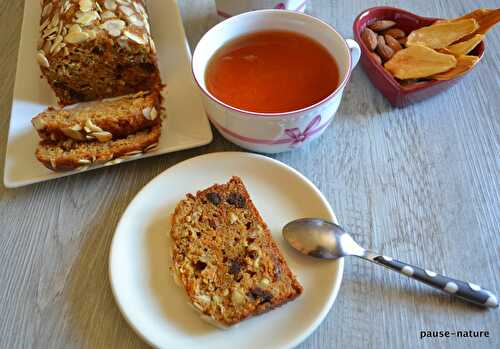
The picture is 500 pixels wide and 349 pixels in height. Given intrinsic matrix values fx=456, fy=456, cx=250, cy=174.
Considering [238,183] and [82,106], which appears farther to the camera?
[82,106]

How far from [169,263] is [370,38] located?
0.84 metres

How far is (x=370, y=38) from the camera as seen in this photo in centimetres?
130

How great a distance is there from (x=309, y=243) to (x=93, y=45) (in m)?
0.78

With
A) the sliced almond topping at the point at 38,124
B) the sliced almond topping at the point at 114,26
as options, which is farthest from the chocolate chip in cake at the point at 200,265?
the sliced almond topping at the point at 114,26

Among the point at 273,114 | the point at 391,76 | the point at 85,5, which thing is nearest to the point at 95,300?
the point at 273,114

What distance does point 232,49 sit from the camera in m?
1.21

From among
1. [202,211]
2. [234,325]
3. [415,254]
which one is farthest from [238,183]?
[415,254]

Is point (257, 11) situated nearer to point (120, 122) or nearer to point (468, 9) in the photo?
point (120, 122)

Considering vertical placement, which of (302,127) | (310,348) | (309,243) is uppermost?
(302,127)

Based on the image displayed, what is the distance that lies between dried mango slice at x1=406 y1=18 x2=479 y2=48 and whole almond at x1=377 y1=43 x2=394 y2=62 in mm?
56

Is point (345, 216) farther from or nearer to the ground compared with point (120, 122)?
nearer to the ground

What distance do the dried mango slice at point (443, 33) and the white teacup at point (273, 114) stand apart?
256 mm

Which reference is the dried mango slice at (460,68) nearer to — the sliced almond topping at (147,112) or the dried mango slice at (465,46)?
the dried mango slice at (465,46)

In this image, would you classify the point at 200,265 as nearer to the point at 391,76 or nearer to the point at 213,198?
the point at 213,198
